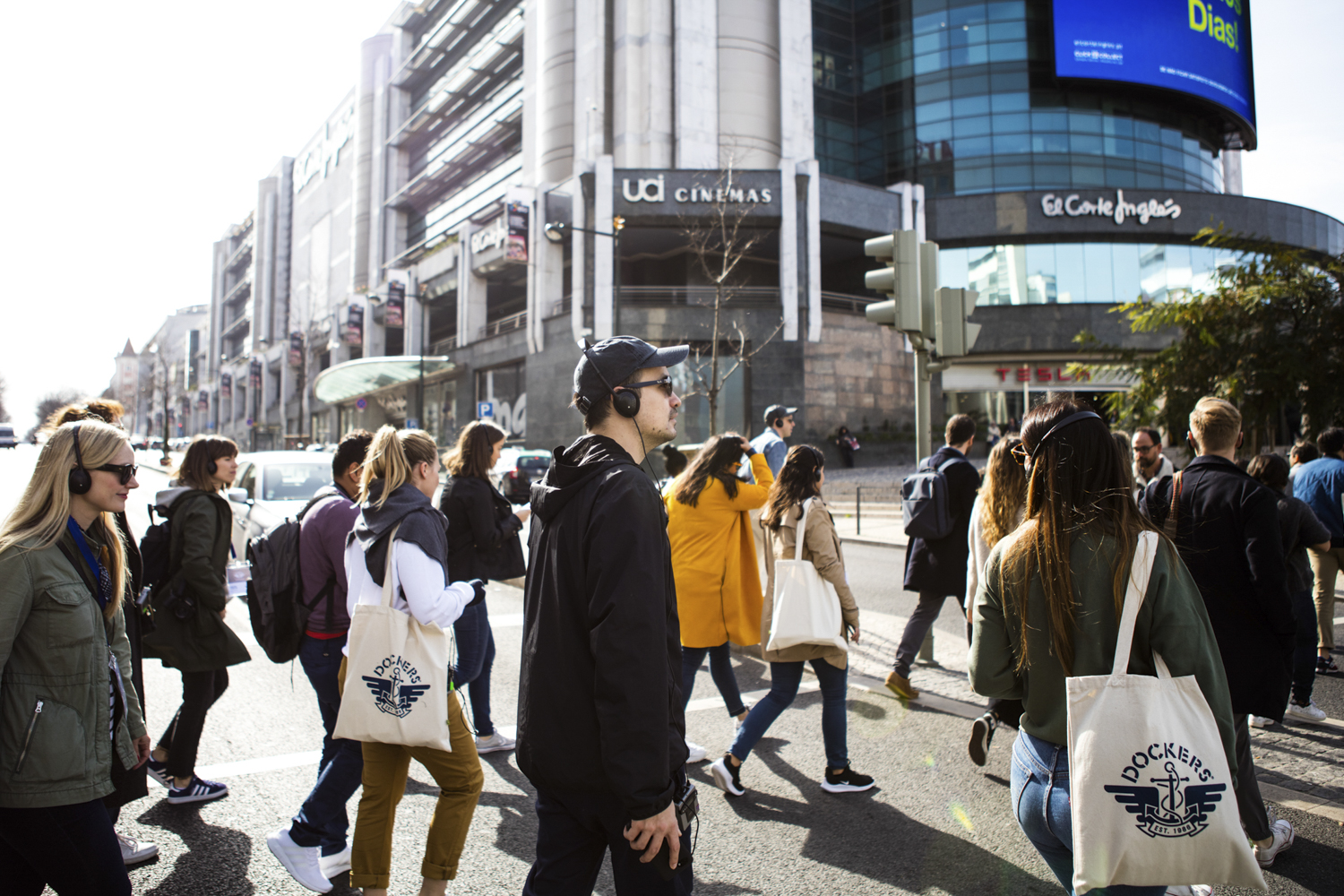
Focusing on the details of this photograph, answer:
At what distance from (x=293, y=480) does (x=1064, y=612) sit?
32.5 ft

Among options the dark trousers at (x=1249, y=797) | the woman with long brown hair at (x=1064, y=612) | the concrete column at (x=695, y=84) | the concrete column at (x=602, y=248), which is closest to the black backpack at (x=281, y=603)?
the woman with long brown hair at (x=1064, y=612)

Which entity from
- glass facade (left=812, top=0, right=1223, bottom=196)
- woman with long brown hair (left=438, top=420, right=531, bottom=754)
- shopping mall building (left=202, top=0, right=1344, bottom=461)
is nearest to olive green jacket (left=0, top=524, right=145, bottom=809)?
woman with long brown hair (left=438, top=420, right=531, bottom=754)

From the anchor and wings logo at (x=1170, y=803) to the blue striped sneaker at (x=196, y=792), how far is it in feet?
13.2

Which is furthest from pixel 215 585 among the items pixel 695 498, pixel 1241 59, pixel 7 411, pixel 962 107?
pixel 7 411

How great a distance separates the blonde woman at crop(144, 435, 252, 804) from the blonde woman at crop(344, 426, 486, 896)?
1.41 m

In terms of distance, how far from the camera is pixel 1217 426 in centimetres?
370

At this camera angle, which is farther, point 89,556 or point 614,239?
point 614,239

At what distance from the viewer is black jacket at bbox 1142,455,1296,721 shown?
11.0 ft

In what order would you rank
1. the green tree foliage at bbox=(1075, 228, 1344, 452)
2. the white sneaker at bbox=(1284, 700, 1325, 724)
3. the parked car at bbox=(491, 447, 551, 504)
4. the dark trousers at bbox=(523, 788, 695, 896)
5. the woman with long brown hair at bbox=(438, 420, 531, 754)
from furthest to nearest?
the parked car at bbox=(491, 447, 551, 504), the green tree foliage at bbox=(1075, 228, 1344, 452), the white sneaker at bbox=(1284, 700, 1325, 724), the woman with long brown hair at bbox=(438, 420, 531, 754), the dark trousers at bbox=(523, 788, 695, 896)

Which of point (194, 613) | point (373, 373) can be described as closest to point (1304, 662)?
point (194, 613)

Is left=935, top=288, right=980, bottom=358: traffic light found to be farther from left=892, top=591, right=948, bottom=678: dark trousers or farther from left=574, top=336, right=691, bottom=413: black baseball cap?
left=574, top=336, right=691, bottom=413: black baseball cap

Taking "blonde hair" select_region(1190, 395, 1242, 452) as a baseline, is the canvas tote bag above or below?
below

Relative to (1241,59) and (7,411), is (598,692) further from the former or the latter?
(7,411)

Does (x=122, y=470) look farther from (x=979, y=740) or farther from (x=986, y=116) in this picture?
(x=986, y=116)
